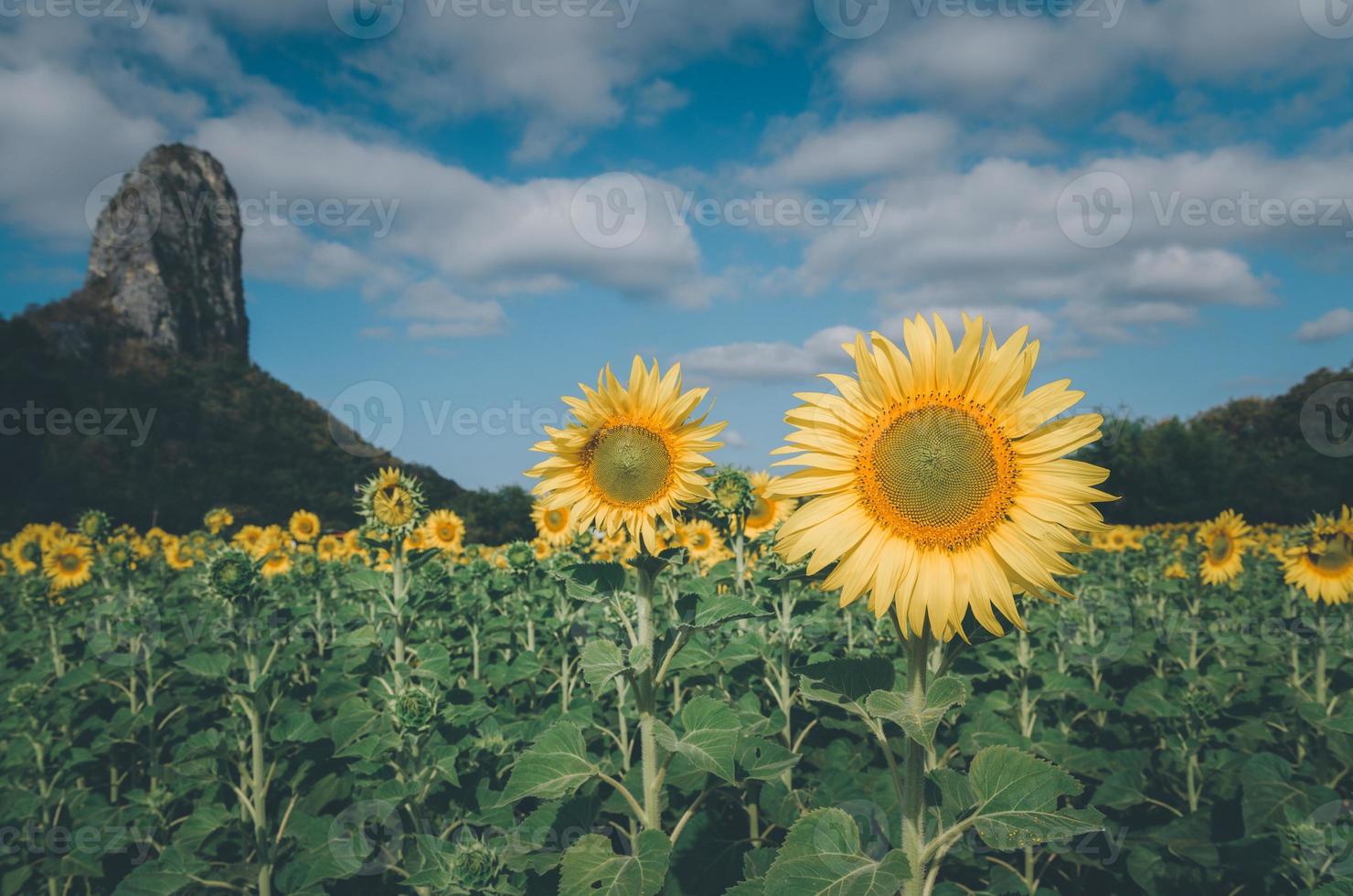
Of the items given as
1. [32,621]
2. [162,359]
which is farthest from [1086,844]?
[162,359]

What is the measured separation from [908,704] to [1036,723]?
15.2ft

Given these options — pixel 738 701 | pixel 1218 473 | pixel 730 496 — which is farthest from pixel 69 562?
pixel 1218 473

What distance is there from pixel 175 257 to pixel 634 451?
2927 inches

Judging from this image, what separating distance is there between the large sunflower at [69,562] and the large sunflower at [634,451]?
1114cm

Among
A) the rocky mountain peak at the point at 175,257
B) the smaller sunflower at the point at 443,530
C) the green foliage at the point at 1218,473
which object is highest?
the rocky mountain peak at the point at 175,257

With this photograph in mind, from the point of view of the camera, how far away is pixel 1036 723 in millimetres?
5648

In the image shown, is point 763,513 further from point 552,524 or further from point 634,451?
point 634,451

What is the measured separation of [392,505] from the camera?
15.5 ft

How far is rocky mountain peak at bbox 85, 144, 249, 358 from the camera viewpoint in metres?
56.5

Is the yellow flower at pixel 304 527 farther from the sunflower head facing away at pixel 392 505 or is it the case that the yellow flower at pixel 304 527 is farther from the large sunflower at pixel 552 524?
the sunflower head facing away at pixel 392 505

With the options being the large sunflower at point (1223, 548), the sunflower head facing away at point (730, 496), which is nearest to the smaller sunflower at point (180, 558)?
the sunflower head facing away at point (730, 496)

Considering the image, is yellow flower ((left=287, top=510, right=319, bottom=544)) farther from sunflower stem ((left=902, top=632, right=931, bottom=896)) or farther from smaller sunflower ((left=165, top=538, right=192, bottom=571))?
sunflower stem ((left=902, top=632, right=931, bottom=896))

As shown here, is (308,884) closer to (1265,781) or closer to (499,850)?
(499,850)

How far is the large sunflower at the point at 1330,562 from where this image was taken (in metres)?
5.90
